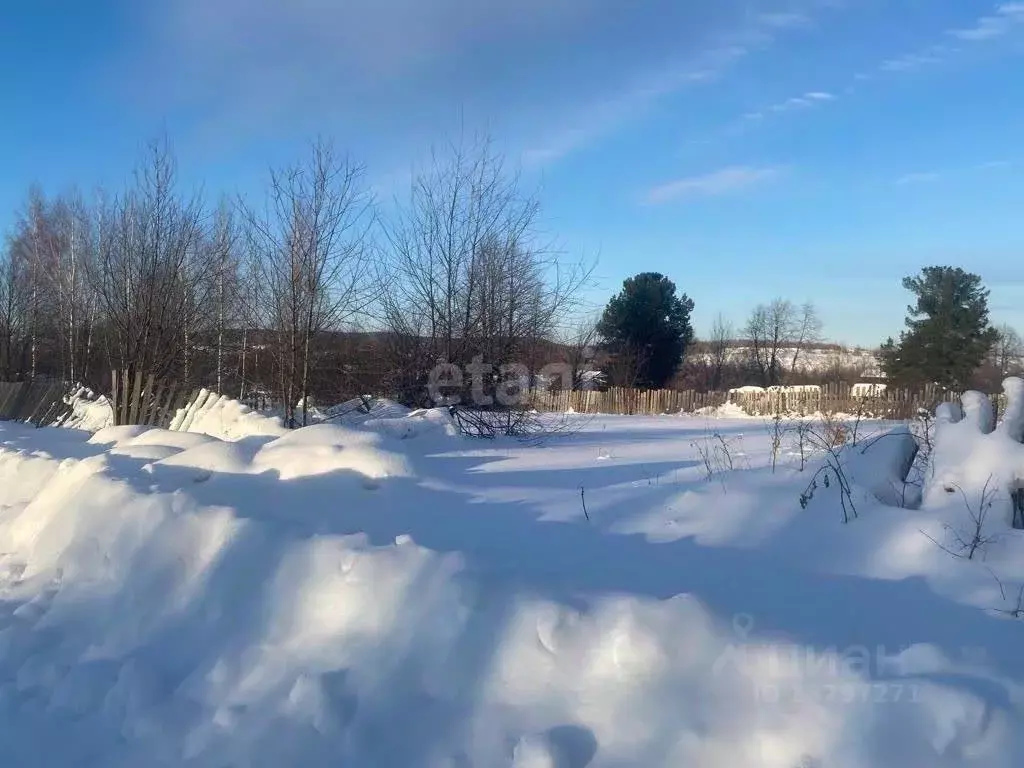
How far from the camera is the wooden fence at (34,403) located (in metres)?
20.4

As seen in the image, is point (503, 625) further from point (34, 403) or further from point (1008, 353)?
point (1008, 353)

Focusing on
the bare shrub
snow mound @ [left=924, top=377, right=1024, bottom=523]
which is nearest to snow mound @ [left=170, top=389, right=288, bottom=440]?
snow mound @ [left=924, top=377, right=1024, bottom=523]

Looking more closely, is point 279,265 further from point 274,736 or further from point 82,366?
point 82,366

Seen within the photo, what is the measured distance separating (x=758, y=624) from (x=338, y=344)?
461 inches

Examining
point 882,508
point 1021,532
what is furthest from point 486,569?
point 1021,532

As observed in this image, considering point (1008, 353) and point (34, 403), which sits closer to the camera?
point (34, 403)
